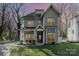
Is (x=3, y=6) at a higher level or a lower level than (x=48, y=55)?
higher

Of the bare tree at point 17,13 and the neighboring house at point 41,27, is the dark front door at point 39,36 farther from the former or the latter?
the bare tree at point 17,13

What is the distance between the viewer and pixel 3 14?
5.59 meters

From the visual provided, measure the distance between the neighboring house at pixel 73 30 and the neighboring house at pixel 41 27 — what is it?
0.10 metres

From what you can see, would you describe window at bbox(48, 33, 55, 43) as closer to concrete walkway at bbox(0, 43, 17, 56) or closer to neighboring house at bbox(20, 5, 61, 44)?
neighboring house at bbox(20, 5, 61, 44)

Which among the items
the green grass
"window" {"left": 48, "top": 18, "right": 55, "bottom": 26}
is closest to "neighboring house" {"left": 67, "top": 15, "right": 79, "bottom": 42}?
the green grass

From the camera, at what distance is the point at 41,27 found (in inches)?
220

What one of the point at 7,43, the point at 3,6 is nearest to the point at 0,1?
the point at 3,6

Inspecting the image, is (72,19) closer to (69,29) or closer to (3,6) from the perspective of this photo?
(69,29)

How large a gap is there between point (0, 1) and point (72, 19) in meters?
0.69

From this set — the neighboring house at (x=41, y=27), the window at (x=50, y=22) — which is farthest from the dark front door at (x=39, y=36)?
the window at (x=50, y=22)

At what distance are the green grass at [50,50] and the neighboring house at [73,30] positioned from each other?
6cm

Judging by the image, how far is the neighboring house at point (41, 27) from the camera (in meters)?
5.58

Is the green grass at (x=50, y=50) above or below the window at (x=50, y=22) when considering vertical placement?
below

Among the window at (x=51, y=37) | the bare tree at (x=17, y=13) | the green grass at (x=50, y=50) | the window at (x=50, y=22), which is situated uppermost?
the bare tree at (x=17, y=13)
